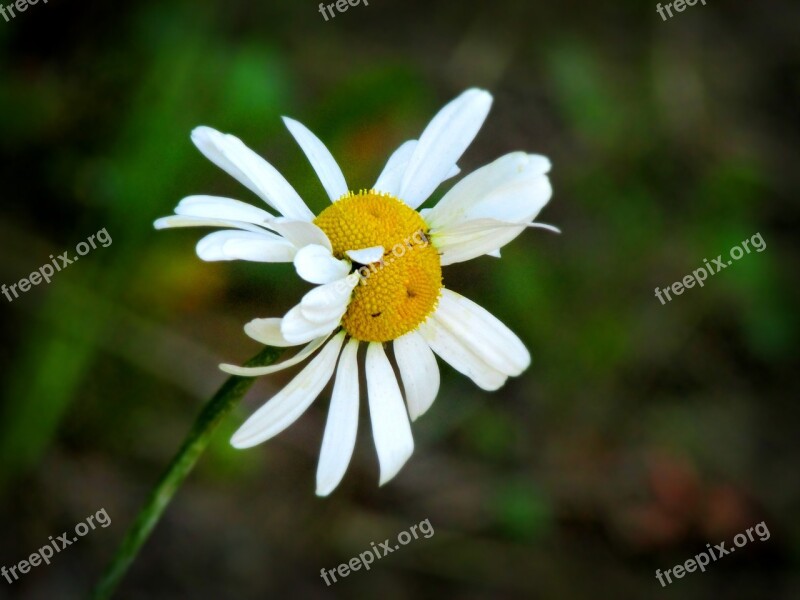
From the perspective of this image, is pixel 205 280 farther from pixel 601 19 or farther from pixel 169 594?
pixel 601 19

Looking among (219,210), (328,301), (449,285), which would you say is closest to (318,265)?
(328,301)

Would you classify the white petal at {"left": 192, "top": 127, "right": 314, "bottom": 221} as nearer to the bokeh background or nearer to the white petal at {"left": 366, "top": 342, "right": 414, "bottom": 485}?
the white petal at {"left": 366, "top": 342, "right": 414, "bottom": 485}

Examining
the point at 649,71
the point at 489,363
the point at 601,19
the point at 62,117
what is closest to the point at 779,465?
the point at 649,71

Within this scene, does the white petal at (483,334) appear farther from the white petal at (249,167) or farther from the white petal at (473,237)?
the white petal at (249,167)

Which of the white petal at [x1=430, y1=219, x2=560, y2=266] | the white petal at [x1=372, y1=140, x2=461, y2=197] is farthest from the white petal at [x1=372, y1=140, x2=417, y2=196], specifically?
the white petal at [x1=430, y1=219, x2=560, y2=266]

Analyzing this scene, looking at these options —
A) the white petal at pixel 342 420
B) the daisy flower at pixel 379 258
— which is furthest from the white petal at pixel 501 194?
the white petal at pixel 342 420

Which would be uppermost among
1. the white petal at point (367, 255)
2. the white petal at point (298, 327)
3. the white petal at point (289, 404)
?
the white petal at point (367, 255)
